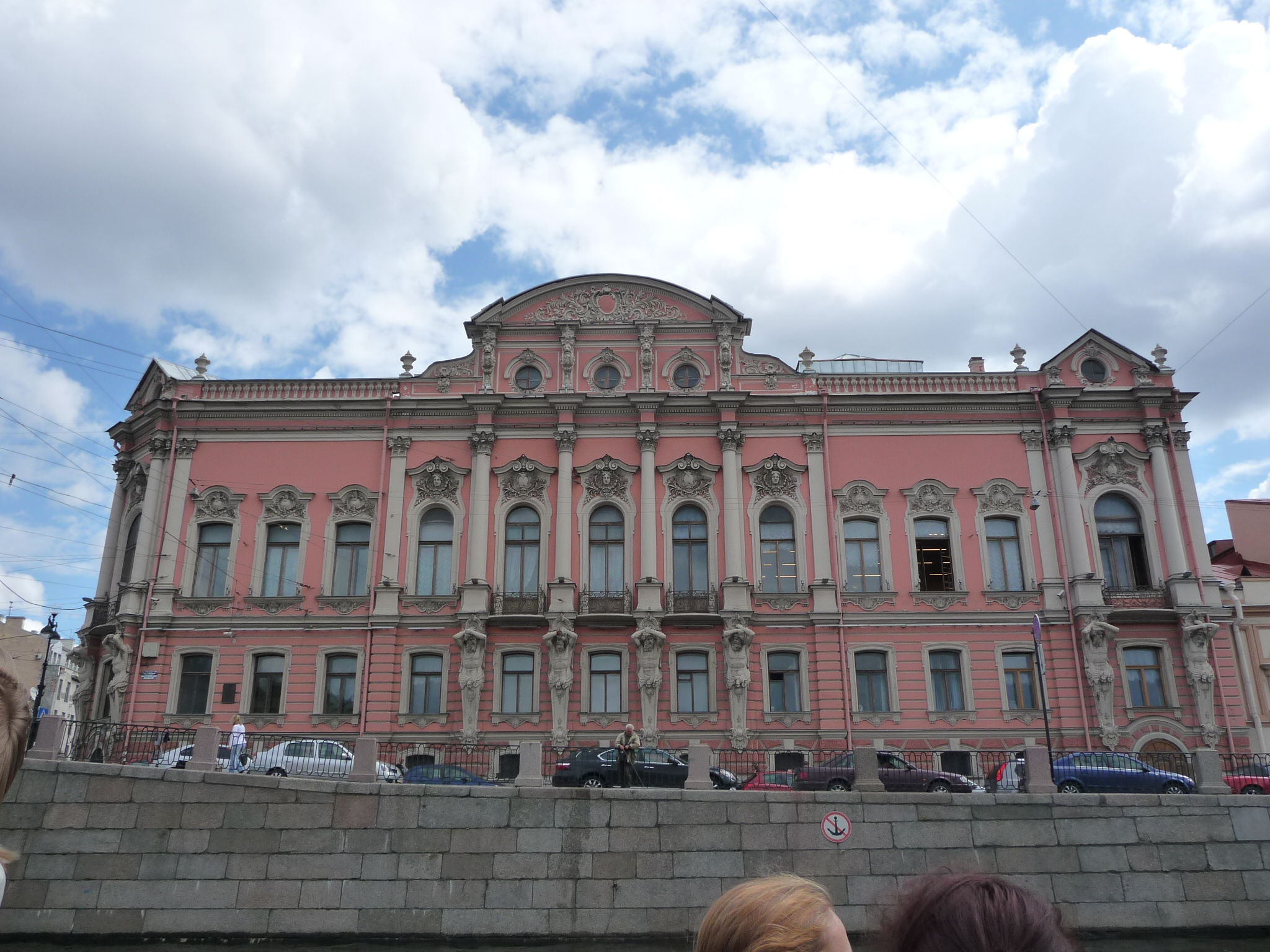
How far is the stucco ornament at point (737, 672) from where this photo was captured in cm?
2405

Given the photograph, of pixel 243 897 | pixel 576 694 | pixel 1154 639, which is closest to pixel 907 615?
pixel 1154 639

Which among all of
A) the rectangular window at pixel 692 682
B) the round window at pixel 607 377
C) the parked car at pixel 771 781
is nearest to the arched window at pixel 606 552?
the rectangular window at pixel 692 682

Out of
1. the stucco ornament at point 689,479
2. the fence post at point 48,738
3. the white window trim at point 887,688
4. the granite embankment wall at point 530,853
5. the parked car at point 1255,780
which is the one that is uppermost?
the stucco ornament at point 689,479

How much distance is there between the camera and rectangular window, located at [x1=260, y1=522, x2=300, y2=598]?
2612 cm

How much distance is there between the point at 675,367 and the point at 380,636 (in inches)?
446

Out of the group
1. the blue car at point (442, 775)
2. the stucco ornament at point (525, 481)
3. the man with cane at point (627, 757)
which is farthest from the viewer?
the stucco ornament at point (525, 481)

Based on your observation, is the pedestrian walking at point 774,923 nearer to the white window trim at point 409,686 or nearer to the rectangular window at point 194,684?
the white window trim at point 409,686

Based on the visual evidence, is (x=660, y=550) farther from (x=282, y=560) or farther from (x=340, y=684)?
(x=282, y=560)

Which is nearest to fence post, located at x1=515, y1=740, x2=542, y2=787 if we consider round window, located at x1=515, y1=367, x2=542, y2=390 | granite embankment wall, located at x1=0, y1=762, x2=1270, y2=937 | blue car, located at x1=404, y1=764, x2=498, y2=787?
granite embankment wall, located at x1=0, y1=762, x2=1270, y2=937

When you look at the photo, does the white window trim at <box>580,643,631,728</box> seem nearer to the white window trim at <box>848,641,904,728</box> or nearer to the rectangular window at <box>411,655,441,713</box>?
the rectangular window at <box>411,655,441,713</box>

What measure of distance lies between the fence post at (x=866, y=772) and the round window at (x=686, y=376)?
45.3ft

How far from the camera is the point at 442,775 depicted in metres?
16.9

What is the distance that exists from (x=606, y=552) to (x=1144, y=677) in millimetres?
14817

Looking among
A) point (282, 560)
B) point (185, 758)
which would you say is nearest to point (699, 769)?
point (185, 758)
